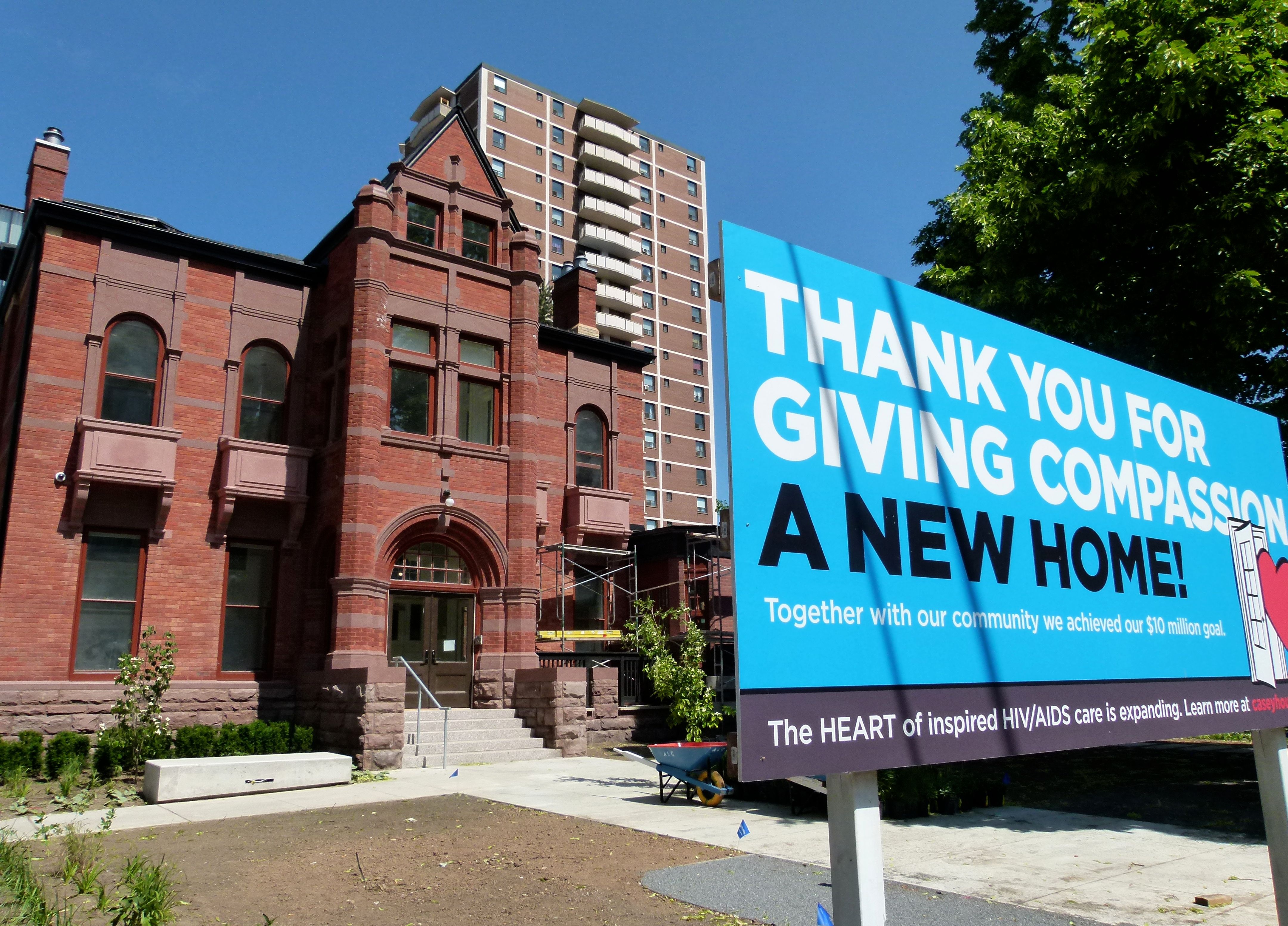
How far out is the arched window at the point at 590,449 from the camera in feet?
79.1

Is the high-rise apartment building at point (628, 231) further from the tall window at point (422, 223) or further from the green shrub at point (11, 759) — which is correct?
the green shrub at point (11, 759)

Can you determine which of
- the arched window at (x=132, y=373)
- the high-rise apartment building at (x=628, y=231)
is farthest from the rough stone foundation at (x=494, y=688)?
the high-rise apartment building at (x=628, y=231)

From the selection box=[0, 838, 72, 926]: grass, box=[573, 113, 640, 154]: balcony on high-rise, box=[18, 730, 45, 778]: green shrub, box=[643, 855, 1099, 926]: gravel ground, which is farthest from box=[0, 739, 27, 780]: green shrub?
box=[573, 113, 640, 154]: balcony on high-rise

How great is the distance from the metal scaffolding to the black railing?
114cm

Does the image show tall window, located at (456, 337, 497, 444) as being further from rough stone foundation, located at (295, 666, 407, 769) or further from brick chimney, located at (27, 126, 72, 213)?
brick chimney, located at (27, 126, 72, 213)

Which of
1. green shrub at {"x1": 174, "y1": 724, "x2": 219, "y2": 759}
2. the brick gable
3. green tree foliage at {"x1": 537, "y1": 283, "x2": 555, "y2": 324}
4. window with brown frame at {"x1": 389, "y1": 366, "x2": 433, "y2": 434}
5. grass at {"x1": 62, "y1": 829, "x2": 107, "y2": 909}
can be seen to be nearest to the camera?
grass at {"x1": 62, "y1": 829, "x2": 107, "y2": 909}

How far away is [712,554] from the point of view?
885 inches

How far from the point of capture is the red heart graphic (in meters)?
4.89

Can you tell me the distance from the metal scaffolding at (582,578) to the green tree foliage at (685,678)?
1.87 meters

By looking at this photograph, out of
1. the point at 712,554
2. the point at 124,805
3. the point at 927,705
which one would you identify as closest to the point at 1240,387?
the point at 712,554

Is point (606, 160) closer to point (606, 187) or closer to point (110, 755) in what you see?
point (606, 187)

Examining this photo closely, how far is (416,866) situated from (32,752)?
10.3 meters

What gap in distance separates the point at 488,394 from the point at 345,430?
3773mm

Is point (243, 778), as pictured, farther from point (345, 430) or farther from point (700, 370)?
point (700, 370)
